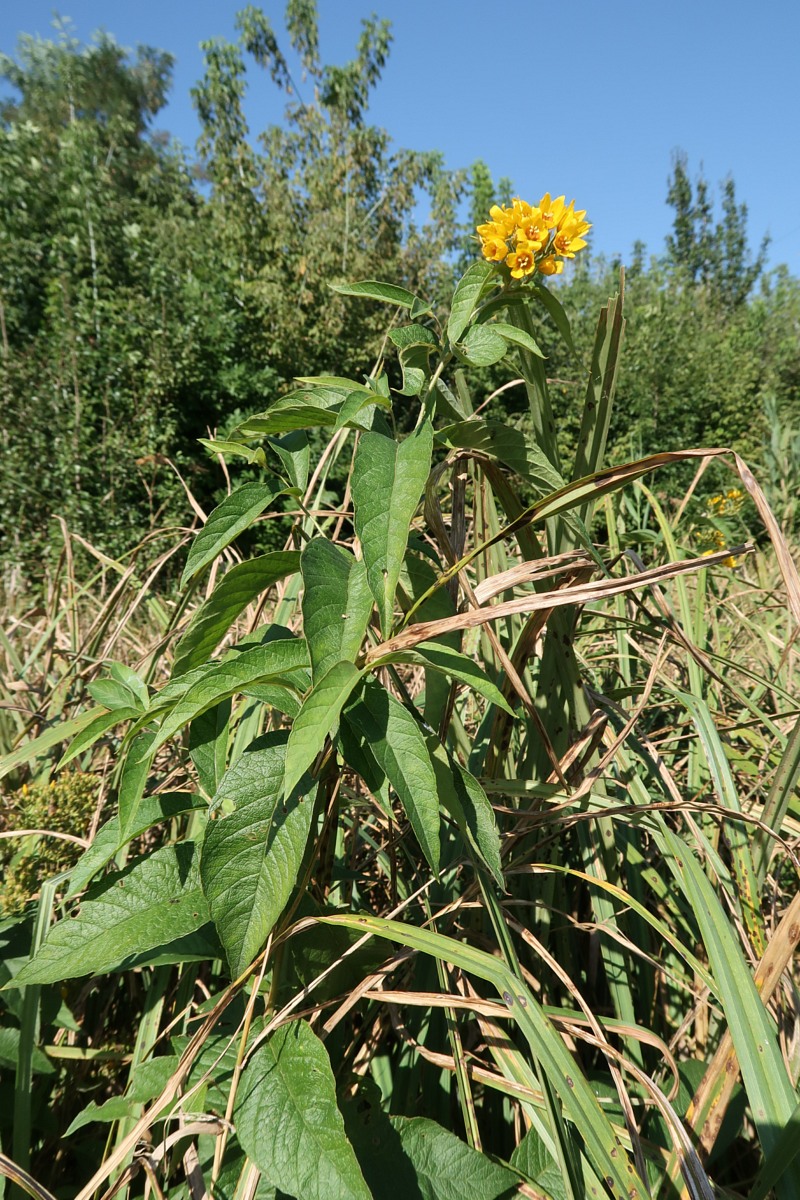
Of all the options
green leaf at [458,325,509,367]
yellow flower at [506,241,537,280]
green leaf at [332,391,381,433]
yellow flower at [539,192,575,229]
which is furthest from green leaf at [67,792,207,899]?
yellow flower at [539,192,575,229]

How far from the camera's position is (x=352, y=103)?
9.15 m

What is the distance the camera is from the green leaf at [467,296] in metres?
0.59

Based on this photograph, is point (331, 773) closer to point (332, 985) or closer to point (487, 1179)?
point (332, 985)

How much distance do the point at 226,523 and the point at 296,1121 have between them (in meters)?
0.45

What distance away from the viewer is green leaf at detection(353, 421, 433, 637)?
45 centimetres

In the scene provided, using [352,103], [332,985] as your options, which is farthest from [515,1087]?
[352,103]

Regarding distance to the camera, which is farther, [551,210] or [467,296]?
[551,210]

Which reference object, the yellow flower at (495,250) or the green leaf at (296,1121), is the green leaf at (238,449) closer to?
the yellow flower at (495,250)

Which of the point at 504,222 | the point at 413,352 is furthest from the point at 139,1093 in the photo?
the point at 504,222

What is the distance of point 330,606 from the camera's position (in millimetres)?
495

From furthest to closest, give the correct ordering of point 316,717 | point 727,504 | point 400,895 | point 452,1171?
point 727,504
point 400,895
point 452,1171
point 316,717

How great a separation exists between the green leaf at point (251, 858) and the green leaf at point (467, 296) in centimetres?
39

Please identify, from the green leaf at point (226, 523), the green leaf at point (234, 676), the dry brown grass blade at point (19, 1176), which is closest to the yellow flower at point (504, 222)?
the green leaf at point (226, 523)

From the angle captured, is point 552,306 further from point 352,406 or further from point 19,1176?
point 19,1176
